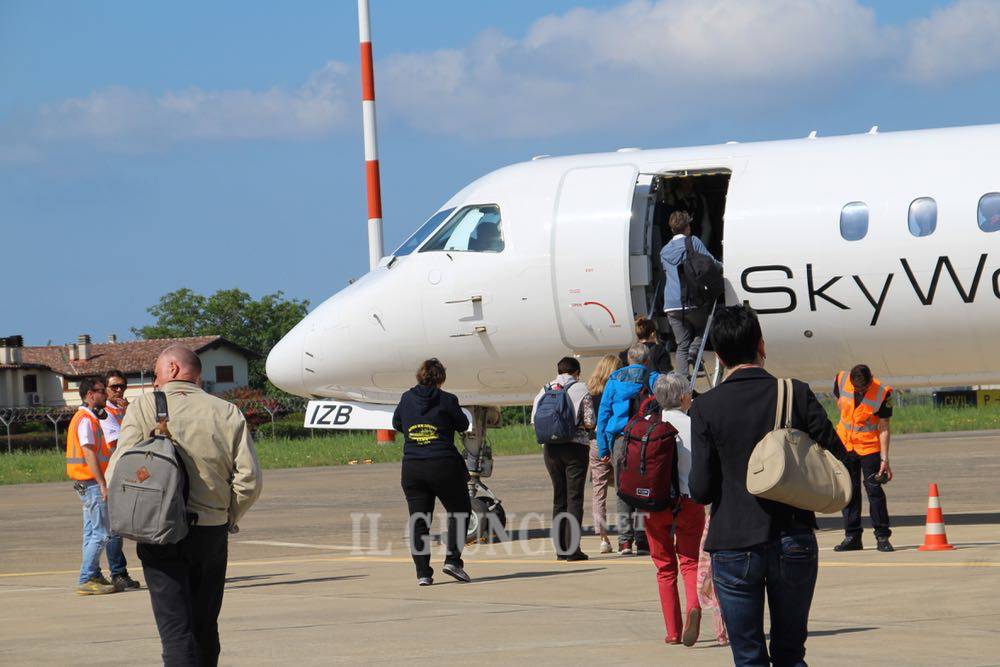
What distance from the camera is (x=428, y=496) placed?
12.2 metres

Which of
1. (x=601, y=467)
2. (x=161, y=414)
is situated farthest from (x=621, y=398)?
(x=161, y=414)

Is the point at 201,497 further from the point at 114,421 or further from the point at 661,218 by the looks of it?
the point at 661,218

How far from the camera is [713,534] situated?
5895 mm

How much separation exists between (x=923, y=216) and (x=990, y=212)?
2.09 ft

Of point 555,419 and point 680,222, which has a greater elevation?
point 680,222

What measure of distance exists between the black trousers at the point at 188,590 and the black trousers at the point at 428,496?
5223mm

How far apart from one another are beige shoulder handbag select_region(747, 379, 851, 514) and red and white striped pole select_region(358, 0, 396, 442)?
24946mm

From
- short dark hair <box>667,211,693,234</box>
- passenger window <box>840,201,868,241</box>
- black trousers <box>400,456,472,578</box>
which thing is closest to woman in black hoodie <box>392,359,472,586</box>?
black trousers <box>400,456,472,578</box>

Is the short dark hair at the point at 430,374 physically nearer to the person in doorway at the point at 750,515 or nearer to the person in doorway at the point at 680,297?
the person in doorway at the point at 680,297

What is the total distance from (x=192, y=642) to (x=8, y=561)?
10805 millimetres

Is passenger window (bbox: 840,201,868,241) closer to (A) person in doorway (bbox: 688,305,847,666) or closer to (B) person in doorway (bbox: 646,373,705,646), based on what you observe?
(B) person in doorway (bbox: 646,373,705,646)

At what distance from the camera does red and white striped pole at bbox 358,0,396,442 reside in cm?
3083

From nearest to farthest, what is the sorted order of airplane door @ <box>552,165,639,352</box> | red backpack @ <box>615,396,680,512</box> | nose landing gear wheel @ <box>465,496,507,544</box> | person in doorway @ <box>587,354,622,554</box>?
red backpack @ <box>615,396,680,512</box>, person in doorway @ <box>587,354,622,554</box>, airplane door @ <box>552,165,639,352</box>, nose landing gear wheel @ <box>465,496,507,544</box>

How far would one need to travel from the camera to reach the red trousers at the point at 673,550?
862 centimetres
